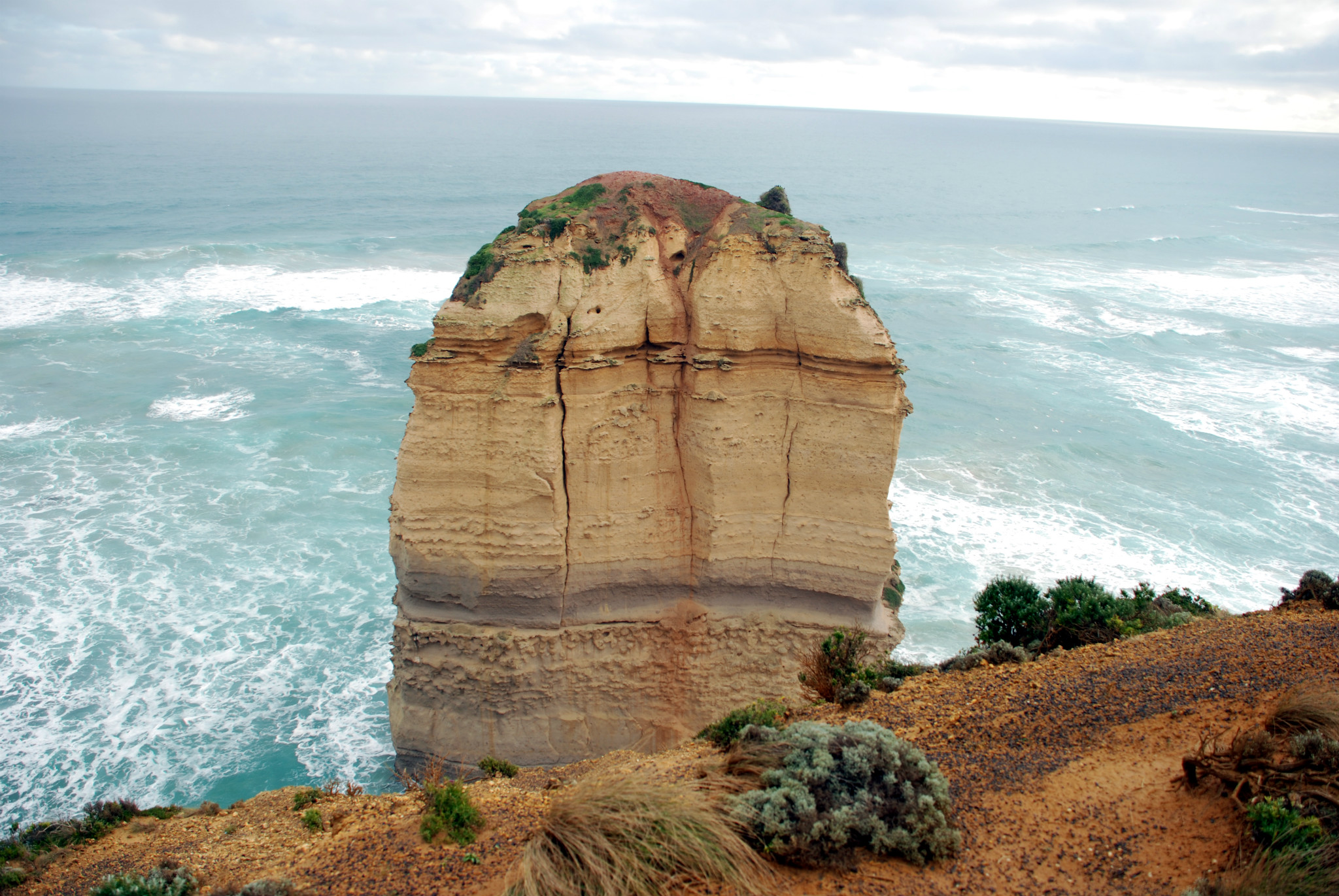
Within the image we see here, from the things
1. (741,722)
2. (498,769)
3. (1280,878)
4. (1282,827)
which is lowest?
(498,769)

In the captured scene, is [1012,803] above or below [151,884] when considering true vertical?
above

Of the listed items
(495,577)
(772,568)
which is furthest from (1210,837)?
(495,577)

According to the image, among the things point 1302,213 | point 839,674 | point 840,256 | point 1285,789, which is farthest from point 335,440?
point 1302,213

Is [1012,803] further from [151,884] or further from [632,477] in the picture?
[151,884]

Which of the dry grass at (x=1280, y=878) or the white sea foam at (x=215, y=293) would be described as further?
the white sea foam at (x=215, y=293)

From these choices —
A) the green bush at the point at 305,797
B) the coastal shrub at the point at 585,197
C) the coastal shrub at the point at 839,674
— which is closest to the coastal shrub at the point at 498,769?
the green bush at the point at 305,797

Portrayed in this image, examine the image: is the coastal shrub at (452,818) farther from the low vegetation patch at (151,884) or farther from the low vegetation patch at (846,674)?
the low vegetation patch at (846,674)

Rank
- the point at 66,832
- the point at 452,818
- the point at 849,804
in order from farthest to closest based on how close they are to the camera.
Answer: the point at 66,832 → the point at 452,818 → the point at 849,804
